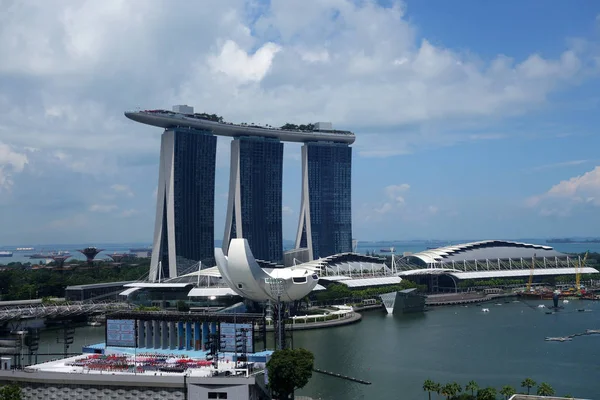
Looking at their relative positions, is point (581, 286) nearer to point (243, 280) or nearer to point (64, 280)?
point (243, 280)

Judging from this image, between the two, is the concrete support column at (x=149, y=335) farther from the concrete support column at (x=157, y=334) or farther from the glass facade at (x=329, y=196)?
the glass facade at (x=329, y=196)

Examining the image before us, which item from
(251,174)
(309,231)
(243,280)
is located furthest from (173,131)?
(243,280)

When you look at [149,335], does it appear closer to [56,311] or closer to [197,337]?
[197,337]

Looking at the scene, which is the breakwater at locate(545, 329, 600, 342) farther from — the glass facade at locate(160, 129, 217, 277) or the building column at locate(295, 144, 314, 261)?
the building column at locate(295, 144, 314, 261)

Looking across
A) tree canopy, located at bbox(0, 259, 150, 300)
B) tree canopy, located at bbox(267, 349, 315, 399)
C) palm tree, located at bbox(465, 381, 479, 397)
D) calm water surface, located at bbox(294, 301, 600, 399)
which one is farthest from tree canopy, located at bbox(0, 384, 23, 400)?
tree canopy, located at bbox(0, 259, 150, 300)

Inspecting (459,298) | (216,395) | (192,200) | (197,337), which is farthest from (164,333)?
(192,200)
